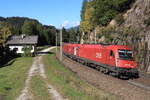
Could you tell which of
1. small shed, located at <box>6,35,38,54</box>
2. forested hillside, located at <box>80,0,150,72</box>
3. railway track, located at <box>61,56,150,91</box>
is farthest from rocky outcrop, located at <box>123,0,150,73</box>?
small shed, located at <box>6,35,38,54</box>

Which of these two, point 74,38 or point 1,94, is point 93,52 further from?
point 74,38

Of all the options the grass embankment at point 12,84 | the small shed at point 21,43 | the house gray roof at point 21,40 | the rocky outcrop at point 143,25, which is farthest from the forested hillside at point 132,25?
the house gray roof at point 21,40

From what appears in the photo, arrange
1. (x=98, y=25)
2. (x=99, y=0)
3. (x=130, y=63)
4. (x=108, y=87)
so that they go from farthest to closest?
(x=98, y=25) < (x=99, y=0) < (x=130, y=63) < (x=108, y=87)

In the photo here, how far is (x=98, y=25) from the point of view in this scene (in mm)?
78125

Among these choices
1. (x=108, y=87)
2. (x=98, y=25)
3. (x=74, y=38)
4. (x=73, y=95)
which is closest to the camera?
(x=73, y=95)

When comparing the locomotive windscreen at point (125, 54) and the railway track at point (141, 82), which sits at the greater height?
the locomotive windscreen at point (125, 54)

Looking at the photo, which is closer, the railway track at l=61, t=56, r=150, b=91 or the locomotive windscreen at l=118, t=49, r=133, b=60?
the railway track at l=61, t=56, r=150, b=91

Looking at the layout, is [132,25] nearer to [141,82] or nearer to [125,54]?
[125,54]

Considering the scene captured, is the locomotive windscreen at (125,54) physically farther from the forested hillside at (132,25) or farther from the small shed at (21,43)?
the small shed at (21,43)

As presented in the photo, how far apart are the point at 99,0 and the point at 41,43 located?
3404 inches

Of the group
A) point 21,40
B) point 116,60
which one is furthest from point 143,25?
point 21,40

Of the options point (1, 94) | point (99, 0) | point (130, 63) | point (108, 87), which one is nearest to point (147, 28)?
point (130, 63)

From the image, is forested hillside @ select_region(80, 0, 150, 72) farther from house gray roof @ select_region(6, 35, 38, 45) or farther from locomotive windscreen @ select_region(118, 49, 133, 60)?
house gray roof @ select_region(6, 35, 38, 45)

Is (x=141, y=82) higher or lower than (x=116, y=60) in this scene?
lower
